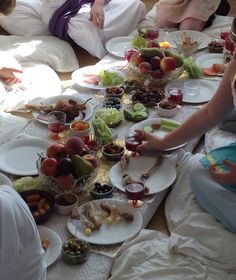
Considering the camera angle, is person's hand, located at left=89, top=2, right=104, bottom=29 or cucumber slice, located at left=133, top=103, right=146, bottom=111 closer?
cucumber slice, located at left=133, top=103, right=146, bottom=111

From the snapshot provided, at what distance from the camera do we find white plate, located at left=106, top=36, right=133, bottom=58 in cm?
303

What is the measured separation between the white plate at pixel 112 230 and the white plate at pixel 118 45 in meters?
1.40

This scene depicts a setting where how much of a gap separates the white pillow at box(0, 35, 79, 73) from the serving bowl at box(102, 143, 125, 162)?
1.10m

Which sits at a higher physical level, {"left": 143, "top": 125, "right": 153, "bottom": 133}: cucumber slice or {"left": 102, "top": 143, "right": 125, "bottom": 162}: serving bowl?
{"left": 102, "top": 143, "right": 125, "bottom": 162}: serving bowl

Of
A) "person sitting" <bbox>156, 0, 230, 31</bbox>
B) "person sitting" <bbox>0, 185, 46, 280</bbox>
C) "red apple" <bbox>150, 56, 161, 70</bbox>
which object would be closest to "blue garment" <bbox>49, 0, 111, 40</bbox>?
"person sitting" <bbox>156, 0, 230, 31</bbox>

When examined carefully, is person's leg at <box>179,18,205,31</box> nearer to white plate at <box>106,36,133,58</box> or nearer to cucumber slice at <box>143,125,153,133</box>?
white plate at <box>106,36,133,58</box>

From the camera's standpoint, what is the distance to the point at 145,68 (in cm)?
257

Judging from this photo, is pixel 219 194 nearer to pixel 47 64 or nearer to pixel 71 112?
pixel 71 112

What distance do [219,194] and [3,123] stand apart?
1073 mm

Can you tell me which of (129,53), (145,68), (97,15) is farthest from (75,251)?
(97,15)

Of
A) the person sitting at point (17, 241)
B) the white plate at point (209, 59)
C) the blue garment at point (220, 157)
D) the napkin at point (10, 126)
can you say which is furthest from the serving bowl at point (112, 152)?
the white plate at point (209, 59)

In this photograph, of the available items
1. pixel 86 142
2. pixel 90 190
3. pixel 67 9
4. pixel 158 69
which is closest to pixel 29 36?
pixel 67 9

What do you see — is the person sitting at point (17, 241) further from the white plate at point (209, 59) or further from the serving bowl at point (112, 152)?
the white plate at point (209, 59)

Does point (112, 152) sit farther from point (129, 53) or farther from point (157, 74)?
point (129, 53)
